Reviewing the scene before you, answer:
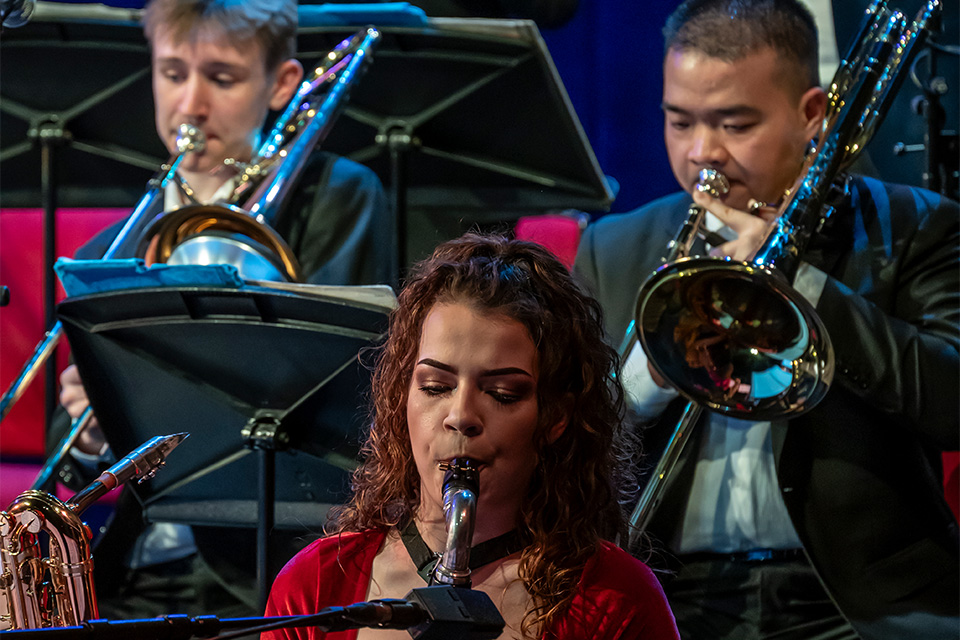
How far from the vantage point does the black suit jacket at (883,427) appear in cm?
203

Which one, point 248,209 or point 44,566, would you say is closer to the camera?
point 44,566

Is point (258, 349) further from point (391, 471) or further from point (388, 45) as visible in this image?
point (388, 45)

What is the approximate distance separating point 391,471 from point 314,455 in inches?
17.8

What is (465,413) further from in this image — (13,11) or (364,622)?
(13,11)

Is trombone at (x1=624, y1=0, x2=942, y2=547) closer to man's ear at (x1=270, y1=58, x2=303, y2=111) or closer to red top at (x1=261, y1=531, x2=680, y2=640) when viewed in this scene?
red top at (x1=261, y1=531, x2=680, y2=640)

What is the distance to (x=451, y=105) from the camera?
256cm

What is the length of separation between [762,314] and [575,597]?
3.00 ft

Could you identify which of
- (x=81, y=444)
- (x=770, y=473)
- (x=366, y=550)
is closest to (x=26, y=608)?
(x=366, y=550)

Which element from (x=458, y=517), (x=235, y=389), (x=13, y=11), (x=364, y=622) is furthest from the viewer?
(x=235, y=389)

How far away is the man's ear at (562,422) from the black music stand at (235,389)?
0.36 metres

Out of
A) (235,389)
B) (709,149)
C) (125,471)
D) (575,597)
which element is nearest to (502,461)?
(575,597)

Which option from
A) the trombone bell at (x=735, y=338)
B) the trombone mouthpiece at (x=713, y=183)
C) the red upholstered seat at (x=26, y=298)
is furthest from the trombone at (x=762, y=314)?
the red upholstered seat at (x=26, y=298)

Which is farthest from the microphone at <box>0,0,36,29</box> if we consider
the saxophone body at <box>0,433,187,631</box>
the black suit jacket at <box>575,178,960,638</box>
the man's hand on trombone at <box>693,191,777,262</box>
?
the black suit jacket at <box>575,178,960,638</box>

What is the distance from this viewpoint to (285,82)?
2.75 meters
